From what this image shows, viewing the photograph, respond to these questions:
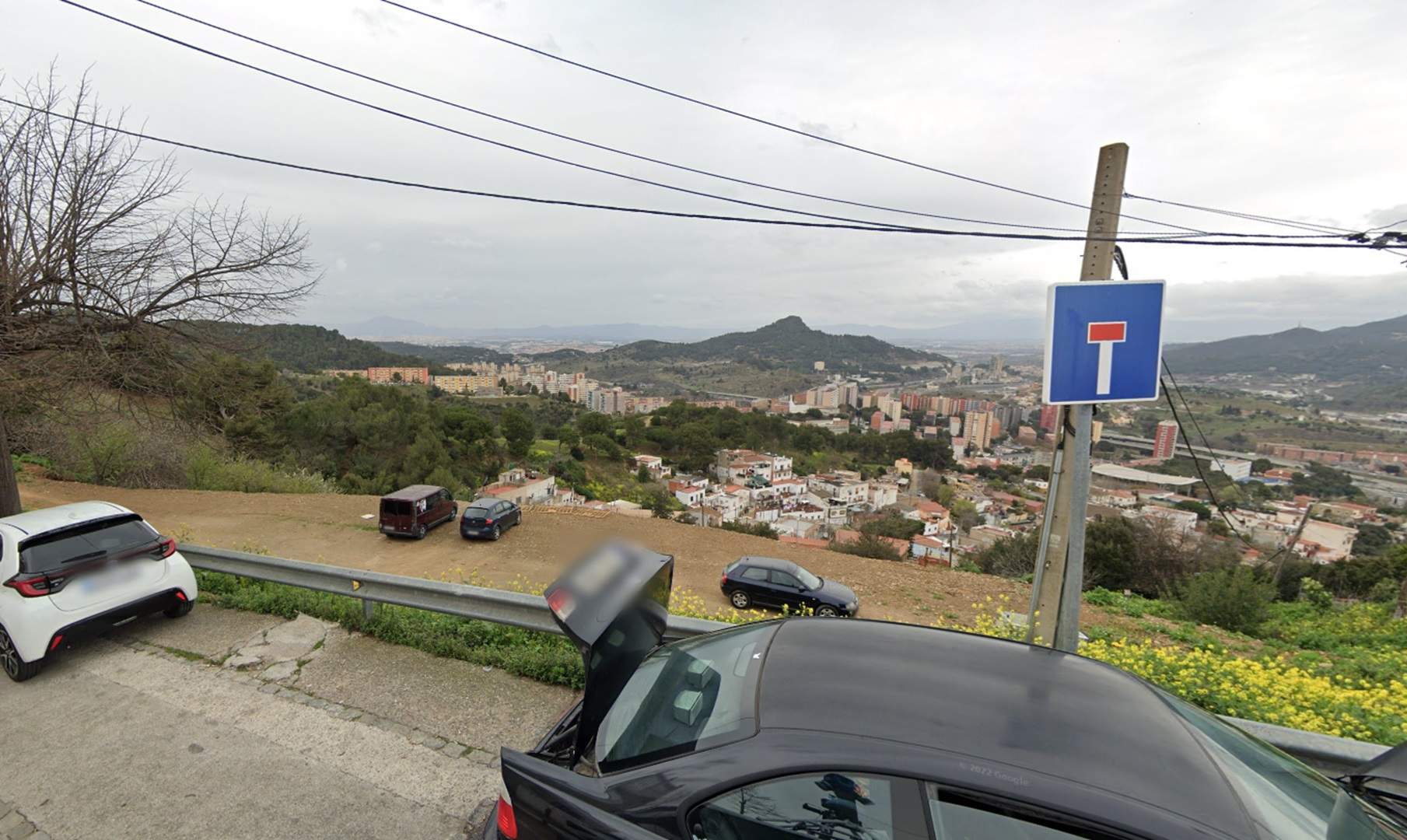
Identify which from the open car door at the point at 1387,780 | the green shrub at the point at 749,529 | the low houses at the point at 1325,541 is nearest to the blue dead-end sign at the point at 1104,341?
the open car door at the point at 1387,780

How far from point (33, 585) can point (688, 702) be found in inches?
203

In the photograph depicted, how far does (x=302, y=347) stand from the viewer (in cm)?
4828

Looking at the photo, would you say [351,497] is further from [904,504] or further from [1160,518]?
[904,504]

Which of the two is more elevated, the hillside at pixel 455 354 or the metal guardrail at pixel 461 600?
the hillside at pixel 455 354

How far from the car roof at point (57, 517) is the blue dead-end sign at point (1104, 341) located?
677cm

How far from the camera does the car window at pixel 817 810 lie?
150 cm

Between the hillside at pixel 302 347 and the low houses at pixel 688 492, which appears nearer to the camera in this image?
the hillside at pixel 302 347

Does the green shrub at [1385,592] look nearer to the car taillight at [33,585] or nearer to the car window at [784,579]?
the car window at [784,579]

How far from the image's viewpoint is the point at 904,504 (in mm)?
39156

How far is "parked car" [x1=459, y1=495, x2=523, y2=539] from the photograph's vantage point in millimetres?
15508

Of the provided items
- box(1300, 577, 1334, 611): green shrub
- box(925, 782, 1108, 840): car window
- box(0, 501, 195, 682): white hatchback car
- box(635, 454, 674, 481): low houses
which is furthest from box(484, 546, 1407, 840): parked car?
box(635, 454, 674, 481): low houses

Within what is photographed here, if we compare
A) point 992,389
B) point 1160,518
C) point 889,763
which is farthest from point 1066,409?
point 992,389

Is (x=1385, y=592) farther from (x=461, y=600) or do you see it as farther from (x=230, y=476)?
(x=230, y=476)

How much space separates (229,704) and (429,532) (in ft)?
43.0
